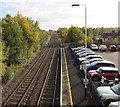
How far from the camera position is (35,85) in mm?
17344

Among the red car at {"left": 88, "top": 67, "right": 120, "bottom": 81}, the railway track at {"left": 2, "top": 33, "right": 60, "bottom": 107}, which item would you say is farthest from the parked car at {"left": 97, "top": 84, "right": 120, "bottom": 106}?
the red car at {"left": 88, "top": 67, "right": 120, "bottom": 81}

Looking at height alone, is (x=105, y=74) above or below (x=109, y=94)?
above

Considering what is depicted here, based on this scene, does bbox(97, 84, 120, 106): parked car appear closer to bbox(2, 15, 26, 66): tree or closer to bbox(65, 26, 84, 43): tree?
bbox(2, 15, 26, 66): tree

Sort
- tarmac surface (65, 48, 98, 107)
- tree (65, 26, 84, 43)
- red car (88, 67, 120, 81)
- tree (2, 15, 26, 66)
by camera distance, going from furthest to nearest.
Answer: tree (65, 26, 84, 43) → tree (2, 15, 26, 66) → red car (88, 67, 120, 81) → tarmac surface (65, 48, 98, 107)

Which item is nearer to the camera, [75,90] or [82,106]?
[82,106]

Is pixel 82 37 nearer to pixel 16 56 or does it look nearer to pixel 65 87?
pixel 16 56

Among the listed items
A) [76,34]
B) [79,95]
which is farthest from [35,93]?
[76,34]

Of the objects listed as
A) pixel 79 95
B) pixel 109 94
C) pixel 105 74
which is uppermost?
pixel 105 74

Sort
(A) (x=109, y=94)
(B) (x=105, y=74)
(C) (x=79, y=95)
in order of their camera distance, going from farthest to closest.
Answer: (B) (x=105, y=74) → (C) (x=79, y=95) → (A) (x=109, y=94)

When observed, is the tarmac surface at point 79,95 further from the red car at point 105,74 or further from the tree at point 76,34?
the tree at point 76,34

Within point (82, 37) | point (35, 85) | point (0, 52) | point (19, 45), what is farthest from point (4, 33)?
point (82, 37)

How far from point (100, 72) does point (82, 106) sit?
612 centimetres

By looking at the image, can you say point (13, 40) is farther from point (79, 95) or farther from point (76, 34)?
point (76, 34)

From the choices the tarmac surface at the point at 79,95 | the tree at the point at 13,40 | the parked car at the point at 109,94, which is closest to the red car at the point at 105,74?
the tarmac surface at the point at 79,95
